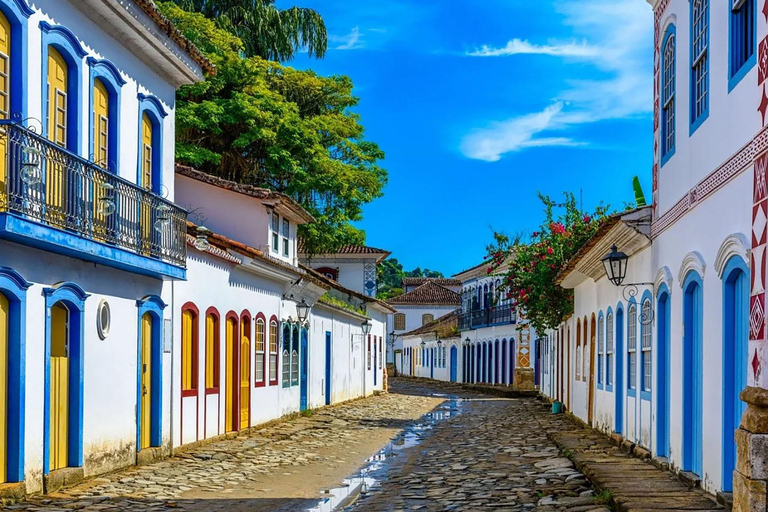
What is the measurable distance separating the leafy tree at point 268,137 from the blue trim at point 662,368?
2073 cm

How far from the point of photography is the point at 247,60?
33844 millimetres

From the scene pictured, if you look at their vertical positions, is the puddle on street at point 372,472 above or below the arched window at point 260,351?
below

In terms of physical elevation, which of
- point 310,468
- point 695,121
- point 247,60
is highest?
point 247,60

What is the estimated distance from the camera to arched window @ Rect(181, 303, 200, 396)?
53.1 ft

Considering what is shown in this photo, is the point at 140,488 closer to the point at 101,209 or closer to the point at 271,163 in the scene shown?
the point at 101,209

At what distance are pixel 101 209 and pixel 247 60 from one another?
74.5ft

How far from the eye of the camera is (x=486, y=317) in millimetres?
50844

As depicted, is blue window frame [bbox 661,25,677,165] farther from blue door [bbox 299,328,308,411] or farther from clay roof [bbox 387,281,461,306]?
clay roof [bbox 387,281,461,306]

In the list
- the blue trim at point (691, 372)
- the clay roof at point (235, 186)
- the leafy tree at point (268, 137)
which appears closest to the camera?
the blue trim at point (691, 372)

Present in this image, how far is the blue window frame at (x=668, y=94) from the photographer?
12.2 m

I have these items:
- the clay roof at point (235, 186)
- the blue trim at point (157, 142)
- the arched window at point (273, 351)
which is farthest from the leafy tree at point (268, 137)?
the blue trim at point (157, 142)

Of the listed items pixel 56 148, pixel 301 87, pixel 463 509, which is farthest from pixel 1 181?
pixel 301 87

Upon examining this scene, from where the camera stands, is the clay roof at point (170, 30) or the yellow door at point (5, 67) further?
the clay roof at point (170, 30)

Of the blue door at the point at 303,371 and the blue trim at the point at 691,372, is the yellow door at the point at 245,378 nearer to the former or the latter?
the blue door at the point at 303,371
